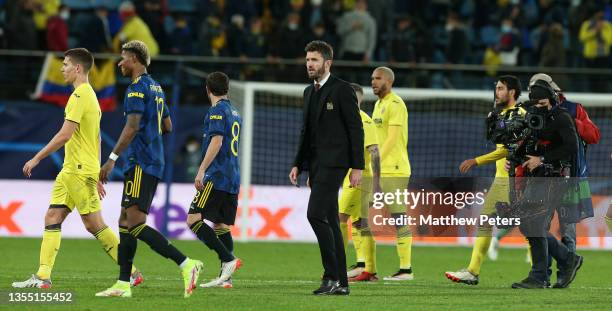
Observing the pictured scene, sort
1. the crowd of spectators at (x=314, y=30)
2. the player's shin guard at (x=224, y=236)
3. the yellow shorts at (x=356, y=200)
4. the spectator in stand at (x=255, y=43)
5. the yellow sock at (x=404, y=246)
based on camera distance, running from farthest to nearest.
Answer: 1. the spectator in stand at (x=255, y=43)
2. the crowd of spectators at (x=314, y=30)
3. the yellow sock at (x=404, y=246)
4. the yellow shorts at (x=356, y=200)
5. the player's shin guard at (x=224, y=236)

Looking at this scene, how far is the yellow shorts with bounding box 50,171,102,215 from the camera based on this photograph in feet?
34.6

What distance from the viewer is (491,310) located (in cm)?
934

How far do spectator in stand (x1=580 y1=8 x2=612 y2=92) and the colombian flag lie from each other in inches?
346

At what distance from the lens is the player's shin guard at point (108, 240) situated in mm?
10977

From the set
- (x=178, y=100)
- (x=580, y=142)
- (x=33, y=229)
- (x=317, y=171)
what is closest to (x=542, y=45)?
(x=178, y=100)

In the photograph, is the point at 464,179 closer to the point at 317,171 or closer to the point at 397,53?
the point at 317,171

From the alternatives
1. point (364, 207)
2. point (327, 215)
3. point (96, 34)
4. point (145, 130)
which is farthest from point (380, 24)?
point (145, 130)

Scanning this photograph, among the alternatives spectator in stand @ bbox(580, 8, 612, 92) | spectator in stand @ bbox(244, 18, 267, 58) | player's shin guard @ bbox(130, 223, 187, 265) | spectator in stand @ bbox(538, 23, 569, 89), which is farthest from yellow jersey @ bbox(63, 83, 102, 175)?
spectator in stand @ bbox(580, 8, 612, 92)

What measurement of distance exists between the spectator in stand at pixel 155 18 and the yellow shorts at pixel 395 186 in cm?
1024

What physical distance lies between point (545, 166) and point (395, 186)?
5.68ft

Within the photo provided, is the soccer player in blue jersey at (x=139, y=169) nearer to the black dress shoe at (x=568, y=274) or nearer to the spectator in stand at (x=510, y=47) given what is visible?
the black dress shoe at (x=568, y=274)

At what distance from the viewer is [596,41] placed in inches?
886

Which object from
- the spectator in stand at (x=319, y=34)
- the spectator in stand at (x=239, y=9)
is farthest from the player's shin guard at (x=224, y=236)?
the spectator in stand at (x=239, y=9)

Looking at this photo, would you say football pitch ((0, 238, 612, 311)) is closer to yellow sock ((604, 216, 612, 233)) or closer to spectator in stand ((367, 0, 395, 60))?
yellow sock ((604, 216, 612, 233))
